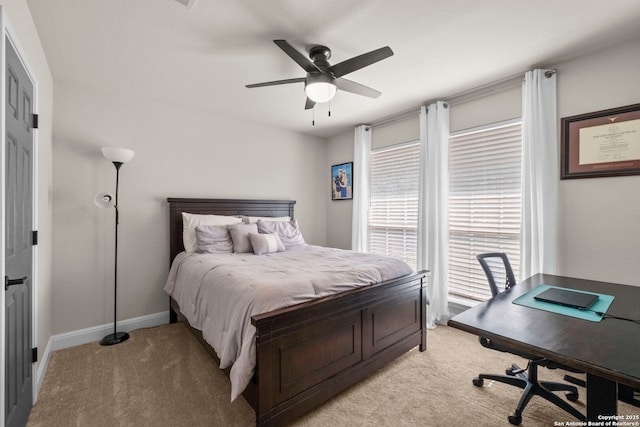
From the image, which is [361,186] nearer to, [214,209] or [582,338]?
[214,209]

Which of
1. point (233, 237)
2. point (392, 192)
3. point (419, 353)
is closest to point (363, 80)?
point (392, 192)

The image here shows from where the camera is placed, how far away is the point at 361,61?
6.47 feet

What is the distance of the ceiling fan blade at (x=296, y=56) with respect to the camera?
190 centimetres

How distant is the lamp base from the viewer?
2.84 m

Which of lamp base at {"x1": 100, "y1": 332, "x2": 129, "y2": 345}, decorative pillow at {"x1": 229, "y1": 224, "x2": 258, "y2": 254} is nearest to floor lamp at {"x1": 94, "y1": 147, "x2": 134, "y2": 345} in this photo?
lamp base at {"x1": 100, "y1": 332, "x2": 129, "y2": 345}

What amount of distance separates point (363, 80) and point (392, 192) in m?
1.70

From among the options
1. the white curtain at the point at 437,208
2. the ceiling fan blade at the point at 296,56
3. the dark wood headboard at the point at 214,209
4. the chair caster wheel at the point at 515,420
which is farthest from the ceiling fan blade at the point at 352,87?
the chair caster wheel at the point at 515,420

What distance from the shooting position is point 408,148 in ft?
12.6

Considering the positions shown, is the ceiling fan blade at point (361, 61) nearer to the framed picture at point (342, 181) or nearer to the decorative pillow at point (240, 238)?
the decorative pillow at point (240, 238)

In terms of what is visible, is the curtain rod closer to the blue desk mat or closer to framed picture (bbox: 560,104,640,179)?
framed picture (bbox: 560,104,640,179)

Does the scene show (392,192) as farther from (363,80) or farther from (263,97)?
(263,97)

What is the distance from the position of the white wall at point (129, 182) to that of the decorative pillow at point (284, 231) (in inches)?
28.3

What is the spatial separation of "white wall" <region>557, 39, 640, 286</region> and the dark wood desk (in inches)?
37.0

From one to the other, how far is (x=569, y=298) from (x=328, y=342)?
4.69 ft
